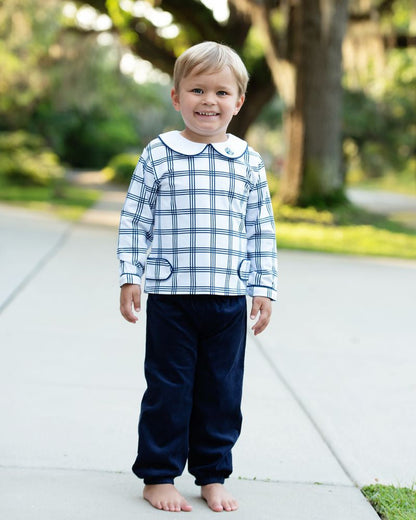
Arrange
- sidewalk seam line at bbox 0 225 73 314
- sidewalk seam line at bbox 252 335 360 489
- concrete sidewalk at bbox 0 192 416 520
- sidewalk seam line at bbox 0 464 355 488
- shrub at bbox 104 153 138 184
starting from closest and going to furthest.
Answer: concrete sidewalk at bbox 0 192 416 520
sidewalk seam line at bbox 0 464 355 488
sidewalk seam line at bbox 252 335 360 489
sidewalk seam line at bbox 0 225 73 314
shrub at bbox 104 153 138 184

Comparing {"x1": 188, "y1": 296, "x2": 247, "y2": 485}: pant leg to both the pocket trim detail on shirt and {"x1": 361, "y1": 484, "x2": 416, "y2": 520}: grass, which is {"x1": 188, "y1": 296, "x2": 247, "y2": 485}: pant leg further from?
{"x1": 361, "y1": 484, "x2": 416, "y2": 520}: grass

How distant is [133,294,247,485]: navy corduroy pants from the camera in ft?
9.72

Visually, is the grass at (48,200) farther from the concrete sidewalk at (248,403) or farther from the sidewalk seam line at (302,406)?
the sidewalk seam line at (302,406)

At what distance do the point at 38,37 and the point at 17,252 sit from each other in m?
13.3

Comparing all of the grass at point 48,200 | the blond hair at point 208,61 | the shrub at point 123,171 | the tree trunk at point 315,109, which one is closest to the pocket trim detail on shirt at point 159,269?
the blond hair at point 208,61

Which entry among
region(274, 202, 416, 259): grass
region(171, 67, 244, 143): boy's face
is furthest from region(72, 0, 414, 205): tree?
region(171, 67, 244, 143): boy's face

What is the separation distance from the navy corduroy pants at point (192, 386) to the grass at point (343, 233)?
820 centimetres

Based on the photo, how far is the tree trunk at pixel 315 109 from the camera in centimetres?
1461

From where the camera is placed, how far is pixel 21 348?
5238 millimetres

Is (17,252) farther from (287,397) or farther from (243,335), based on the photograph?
(243,335)

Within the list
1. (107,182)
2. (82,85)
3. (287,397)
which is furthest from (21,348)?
(107,182)

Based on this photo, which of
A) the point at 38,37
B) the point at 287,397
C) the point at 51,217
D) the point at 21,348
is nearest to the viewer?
the point at 287,397

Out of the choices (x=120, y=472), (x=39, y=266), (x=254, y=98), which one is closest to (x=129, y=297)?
(x=120, y=472)

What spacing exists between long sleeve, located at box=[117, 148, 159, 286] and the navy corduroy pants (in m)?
0.13
